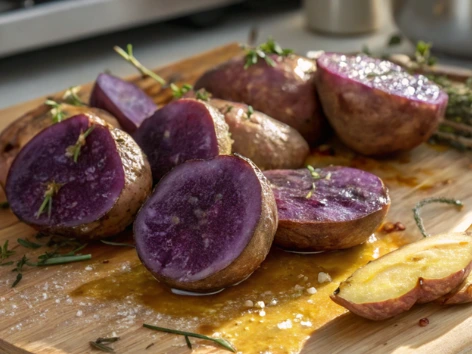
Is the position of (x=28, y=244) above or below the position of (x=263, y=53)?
below

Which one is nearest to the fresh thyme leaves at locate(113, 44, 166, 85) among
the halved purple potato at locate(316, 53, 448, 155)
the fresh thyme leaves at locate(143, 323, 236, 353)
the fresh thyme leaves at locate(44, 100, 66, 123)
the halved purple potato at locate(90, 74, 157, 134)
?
the halved purple potato at locate(90, 74, 157, 134)

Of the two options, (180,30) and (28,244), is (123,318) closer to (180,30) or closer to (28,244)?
(28,244)

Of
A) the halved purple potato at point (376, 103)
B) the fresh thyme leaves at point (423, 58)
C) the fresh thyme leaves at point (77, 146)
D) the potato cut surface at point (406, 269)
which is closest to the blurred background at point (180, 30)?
the fresh thyme leaves at point (423, 58)

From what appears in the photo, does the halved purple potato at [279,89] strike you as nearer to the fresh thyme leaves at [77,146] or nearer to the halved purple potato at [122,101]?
the halved purple potato at [122,101]

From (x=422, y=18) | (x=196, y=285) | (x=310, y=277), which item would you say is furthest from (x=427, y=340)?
(x=422, y=18)

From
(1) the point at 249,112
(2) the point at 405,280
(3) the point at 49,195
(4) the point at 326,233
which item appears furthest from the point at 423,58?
(3) the point at 49,195
